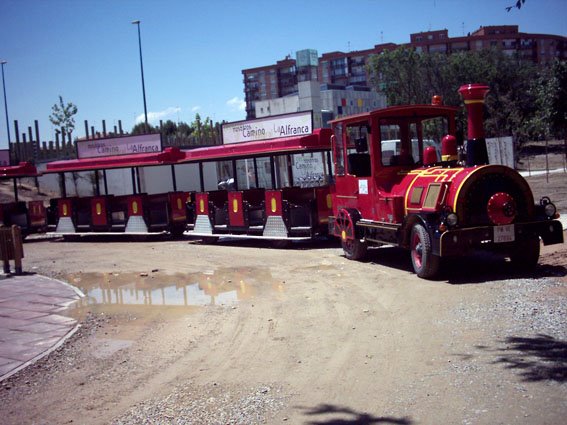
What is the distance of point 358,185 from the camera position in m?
11.6

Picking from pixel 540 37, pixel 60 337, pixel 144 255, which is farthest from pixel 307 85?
pixel 540 37

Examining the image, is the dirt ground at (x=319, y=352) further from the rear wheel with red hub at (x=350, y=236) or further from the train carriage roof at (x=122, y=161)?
the train carriage roof at (x=122, y=161)

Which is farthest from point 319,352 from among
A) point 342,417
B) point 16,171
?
point 16,171

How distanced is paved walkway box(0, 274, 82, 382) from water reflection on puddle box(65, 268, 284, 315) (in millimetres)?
411

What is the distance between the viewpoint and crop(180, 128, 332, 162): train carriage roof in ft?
48.0

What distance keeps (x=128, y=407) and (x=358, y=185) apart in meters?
7.33

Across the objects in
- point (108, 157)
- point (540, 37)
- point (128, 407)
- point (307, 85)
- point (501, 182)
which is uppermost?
point (540, 37)

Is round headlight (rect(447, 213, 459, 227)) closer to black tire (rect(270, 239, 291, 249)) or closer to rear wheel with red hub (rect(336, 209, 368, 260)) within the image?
rear wheel with red hub (rect(336, 209, 368, 260))

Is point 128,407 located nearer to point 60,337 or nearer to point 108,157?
point 60,337

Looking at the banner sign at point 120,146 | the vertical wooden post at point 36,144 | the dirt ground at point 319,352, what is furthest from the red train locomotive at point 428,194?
the vertical wooden post at point 36,144

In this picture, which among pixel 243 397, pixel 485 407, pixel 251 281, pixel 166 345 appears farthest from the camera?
pixel 251 281

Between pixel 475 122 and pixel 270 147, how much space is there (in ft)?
23.5

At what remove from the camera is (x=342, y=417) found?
179 inches

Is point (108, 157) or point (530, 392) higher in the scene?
point (108, 157)
